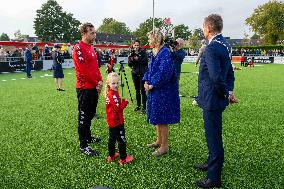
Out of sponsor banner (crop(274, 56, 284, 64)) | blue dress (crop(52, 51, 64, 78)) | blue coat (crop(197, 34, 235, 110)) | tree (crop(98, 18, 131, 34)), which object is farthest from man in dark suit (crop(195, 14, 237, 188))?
tree (crop(98, 18, 131, 34))

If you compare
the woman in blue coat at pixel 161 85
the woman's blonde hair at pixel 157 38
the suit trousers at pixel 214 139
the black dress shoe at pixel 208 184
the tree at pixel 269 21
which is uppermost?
the tree at pixel 269 21

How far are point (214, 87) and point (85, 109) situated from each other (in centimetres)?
258

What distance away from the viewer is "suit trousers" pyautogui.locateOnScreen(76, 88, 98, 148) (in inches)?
231

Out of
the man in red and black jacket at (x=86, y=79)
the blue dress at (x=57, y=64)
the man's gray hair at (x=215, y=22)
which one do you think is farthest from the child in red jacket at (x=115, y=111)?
the blue dress at (x=57, y=64)

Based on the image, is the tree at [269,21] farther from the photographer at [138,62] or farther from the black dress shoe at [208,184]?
the black dress shoe at [208,184]

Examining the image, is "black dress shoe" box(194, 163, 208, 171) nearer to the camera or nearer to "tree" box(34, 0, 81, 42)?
the camera

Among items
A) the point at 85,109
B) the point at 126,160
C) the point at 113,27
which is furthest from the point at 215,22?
the point at 113,27

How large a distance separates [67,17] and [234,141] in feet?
323

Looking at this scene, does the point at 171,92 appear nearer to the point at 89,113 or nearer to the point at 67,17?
the point at 89,113

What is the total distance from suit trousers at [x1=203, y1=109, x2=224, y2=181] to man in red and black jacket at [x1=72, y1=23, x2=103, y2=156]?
225 cm

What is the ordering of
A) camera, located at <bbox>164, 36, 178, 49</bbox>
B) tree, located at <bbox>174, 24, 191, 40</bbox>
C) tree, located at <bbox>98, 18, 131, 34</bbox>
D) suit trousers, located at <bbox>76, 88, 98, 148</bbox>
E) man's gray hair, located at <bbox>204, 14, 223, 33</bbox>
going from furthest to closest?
tree, located at <bbox>98, 18, 131, 34</bbox> < tree, located at <bbox>174, 24, 191, 40</bbox> < camera, located at <bbox>164, 36, 178, 49</bbox> < suit trousers, located at <bbox>76, 88, 98, 148</bbox> < man's gray hair, located at <bbox>204, 14, 223, 33</bbox>

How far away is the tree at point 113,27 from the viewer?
5556 inches

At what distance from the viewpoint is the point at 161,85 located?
5.48 m

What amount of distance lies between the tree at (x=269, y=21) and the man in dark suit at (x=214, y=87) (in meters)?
76.9
